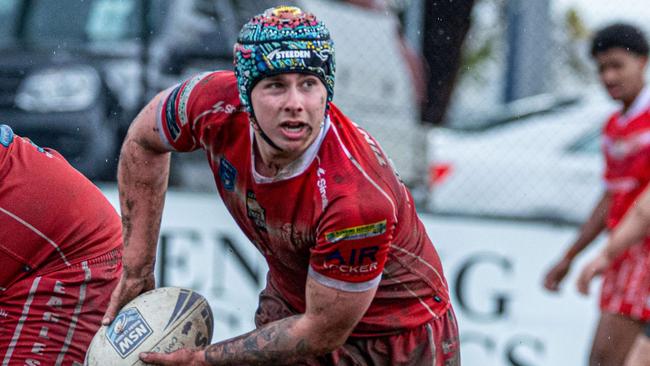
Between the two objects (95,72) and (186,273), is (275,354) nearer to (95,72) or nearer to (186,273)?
(186,273)

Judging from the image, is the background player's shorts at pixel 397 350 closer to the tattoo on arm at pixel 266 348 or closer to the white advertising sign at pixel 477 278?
the tattoo on arm at pixel 266 348

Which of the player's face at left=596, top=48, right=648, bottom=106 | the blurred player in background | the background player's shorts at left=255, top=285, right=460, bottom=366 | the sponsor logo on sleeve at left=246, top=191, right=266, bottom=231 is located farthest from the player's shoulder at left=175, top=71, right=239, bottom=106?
the player's face at left=596, top=48, right=648, bottom=106

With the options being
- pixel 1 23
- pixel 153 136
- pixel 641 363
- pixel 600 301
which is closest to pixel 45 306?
pixel 153 136

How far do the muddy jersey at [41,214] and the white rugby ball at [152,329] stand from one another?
285mm

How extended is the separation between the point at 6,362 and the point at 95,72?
358 centimetres

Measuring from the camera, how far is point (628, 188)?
218 inches

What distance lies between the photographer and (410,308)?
362 cm

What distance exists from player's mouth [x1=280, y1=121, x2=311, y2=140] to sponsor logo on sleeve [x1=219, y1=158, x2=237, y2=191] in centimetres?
32

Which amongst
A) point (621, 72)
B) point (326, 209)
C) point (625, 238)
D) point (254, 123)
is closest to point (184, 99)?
point (254, 123)

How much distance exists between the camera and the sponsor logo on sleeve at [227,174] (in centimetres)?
345

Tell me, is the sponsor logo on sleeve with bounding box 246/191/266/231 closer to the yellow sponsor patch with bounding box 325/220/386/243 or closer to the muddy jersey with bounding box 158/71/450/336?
the muddy jersey with bounding box 158/71/450/336

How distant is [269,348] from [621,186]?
9.23ft

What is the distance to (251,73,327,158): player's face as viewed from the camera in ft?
10.3

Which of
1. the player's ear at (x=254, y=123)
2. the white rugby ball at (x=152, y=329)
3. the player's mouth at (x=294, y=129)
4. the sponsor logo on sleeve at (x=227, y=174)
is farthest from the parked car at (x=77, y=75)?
the player's mouth at (x=294, y=129)
